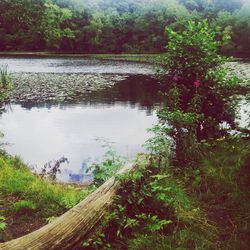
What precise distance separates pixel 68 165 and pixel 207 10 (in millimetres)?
90596

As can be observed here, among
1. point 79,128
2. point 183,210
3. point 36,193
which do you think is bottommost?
point 79,128

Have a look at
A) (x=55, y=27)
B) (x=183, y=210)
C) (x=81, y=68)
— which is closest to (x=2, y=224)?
(x=183, y=210)

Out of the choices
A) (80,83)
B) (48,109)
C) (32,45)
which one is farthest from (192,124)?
(32,45)

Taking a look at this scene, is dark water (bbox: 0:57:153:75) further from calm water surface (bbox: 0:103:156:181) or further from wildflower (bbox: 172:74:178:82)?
wildflower (bbox: 172:74:178:82)

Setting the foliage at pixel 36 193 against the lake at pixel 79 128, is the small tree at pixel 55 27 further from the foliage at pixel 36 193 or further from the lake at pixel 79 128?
the foliage at pixel 36 193

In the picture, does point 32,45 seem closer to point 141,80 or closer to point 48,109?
point 141,80

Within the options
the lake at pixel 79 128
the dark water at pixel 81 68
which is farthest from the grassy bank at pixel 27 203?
the dark water at pixel 81 68

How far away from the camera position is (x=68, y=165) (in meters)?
11.0

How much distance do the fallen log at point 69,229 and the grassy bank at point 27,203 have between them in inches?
26.9

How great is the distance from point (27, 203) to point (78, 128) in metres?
9.49

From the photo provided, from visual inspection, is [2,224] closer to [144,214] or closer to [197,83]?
[144,214]

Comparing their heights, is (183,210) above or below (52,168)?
above

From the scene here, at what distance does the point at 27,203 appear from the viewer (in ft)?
21.2

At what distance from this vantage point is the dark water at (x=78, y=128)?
38.9 ft
